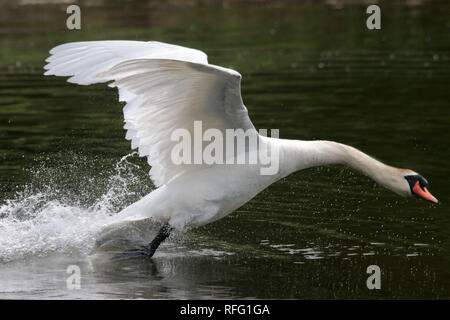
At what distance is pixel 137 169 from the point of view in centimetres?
1202

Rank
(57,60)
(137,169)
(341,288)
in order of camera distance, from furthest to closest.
Answer: (137,169) → (341,288) → (57,60)

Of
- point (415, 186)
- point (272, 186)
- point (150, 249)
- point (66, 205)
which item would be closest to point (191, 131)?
point (150, 249)

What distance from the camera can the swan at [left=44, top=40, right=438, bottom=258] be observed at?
25.5 ft

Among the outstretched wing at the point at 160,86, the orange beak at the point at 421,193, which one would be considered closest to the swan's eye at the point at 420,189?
the orange beak at the point at 421,193

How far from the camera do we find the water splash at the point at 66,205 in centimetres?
921

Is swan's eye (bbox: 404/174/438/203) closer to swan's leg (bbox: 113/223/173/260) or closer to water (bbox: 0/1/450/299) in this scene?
water (bbox: 0/1/450/299)

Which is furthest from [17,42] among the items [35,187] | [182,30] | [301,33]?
[35,187]

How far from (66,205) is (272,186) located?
103 inches

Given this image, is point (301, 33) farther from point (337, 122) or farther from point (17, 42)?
point (337, 122)

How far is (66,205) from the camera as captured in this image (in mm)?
10242

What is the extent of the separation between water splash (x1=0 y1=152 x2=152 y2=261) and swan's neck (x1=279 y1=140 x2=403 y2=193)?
71.6 inches

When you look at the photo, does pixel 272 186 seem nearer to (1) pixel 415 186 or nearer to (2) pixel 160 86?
(1) pixel 415 186

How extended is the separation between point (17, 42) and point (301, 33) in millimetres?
7474
